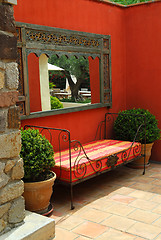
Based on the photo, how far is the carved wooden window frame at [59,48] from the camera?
14.9 feet

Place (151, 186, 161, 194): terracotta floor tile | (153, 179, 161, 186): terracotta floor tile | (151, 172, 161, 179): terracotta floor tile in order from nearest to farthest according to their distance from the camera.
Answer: (151, 186, 161, 194): terracotta floor tile
(153, 179, 161, 186): terracotta floor tile
(151, 172, 161, 179): terracotta floor tile

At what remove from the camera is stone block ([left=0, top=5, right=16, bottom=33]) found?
2.77 meters

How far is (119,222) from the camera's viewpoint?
392 centimetres

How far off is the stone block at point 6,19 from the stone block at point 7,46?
0.21ft

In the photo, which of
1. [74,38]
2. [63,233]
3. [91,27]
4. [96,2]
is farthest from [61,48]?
[63,233]

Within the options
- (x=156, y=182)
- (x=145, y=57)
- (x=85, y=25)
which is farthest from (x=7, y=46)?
(x=145, y=57)

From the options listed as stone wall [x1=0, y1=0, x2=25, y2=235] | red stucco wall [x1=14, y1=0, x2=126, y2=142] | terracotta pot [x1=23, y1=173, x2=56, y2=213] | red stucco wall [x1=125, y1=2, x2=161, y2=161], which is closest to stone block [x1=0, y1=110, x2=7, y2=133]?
stone wall [x1=0, y1=0, x2=25, y2=235]

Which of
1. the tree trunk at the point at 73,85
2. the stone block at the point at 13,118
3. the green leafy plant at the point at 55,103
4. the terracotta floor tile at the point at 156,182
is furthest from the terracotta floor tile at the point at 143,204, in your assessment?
the tree trunk at the point at 73,85

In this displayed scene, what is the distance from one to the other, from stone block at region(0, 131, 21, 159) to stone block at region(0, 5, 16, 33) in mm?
992

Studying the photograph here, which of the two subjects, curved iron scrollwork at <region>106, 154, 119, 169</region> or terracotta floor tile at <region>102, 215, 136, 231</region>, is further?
curved iron scrollwork at <region>106, 154, 119, 169</region>

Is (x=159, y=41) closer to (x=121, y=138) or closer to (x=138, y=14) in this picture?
(x=138, y=14)

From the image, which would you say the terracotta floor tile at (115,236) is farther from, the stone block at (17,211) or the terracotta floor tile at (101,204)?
the stone block at (17,211)

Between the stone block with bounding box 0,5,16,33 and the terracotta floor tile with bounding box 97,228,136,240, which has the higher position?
the stone block with bounding box 0,5,16,33

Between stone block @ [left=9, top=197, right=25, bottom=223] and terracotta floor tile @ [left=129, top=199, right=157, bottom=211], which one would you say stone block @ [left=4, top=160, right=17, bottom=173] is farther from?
terracotta floor tile @ [left=129, top=199, right=157, bottom=211]
